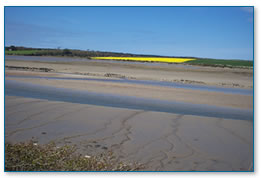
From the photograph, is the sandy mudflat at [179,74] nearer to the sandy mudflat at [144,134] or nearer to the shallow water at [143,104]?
the shallow water at [143,104]

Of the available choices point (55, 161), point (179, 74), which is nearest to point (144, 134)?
point (55, 161)

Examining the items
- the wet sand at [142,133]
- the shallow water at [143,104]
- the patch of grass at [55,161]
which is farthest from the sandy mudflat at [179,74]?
the patch of grass at [55,161]

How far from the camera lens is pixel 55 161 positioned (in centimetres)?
374

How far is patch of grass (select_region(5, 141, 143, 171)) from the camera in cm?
365

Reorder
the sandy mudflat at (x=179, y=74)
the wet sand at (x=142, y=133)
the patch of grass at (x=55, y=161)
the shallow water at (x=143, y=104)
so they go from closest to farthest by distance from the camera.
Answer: the patch of grass at (x=55, y=161) < the wet sand at (x=142, y=133) < the shallow water at (x=143, y=104) < the sandy mudflat at (x=179, y=74)

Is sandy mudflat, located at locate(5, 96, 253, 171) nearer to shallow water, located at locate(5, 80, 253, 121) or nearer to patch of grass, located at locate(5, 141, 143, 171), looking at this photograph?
patch of grass, located at locate(5, 141, 143, 171)

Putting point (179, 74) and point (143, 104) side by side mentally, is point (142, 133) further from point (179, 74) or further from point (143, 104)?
point (179, 74)

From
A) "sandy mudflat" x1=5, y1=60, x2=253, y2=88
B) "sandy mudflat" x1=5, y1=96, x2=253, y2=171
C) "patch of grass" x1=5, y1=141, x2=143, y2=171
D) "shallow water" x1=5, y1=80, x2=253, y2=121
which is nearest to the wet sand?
"sandy mudflat" x1=5, y1=96, x2=253, y2=171

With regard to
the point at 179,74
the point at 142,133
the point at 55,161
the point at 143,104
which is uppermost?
the point at 179,74

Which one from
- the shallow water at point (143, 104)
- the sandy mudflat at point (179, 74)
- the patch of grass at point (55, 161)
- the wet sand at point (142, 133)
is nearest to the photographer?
the patch of grass at point (55, 161)

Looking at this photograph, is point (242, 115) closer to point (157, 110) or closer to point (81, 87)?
point (157, 110)

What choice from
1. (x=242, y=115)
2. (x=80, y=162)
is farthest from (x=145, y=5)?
(x=242, y=115)

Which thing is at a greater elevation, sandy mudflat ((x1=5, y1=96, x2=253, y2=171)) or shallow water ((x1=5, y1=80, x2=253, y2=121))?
shallow water ((x1=5, y1=80, x2=253, y2=121))

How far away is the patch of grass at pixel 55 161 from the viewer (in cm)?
365
